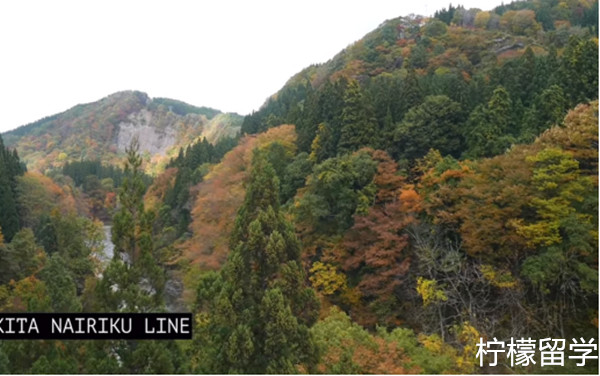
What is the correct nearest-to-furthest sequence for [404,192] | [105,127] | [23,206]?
[404,192]
[23,206]
[105,127]

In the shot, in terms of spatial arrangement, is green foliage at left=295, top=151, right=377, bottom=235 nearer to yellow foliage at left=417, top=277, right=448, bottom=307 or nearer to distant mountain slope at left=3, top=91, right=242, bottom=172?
yellow foliage at left=417, top=277, right=448, bottom=307

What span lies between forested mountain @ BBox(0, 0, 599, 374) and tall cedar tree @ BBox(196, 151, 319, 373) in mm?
41

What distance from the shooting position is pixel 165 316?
28.0 ft

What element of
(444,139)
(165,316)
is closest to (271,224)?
(165,316)

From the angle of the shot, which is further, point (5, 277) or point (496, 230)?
point (5, 277)

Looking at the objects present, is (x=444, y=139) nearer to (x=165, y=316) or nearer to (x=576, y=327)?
(x=576, y=327)

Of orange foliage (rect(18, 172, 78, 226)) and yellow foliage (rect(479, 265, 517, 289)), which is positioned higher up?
orange foliage (rect(18, 172, 78, 226))

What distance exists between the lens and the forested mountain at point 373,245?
9336 mm

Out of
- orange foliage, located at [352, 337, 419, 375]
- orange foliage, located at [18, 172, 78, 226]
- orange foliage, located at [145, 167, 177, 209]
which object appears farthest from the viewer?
orange foliage, located at [145, 167, 177, 209]

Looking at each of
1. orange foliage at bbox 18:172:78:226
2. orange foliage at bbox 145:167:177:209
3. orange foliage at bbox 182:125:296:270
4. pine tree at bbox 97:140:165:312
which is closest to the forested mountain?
pine tree at bbox 97:140:165:312

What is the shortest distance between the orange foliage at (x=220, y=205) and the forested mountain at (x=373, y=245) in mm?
173

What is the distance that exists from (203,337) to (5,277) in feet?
50.5

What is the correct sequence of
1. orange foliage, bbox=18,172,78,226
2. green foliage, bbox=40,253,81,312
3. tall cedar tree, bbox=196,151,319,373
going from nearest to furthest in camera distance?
tall cedar tree, bbox=196,151,319,373 < green foliage, bbox=40,253,81,312 < orange foliage, bbox=18,172,78,226

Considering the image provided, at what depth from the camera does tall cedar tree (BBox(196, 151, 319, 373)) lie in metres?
9.20
